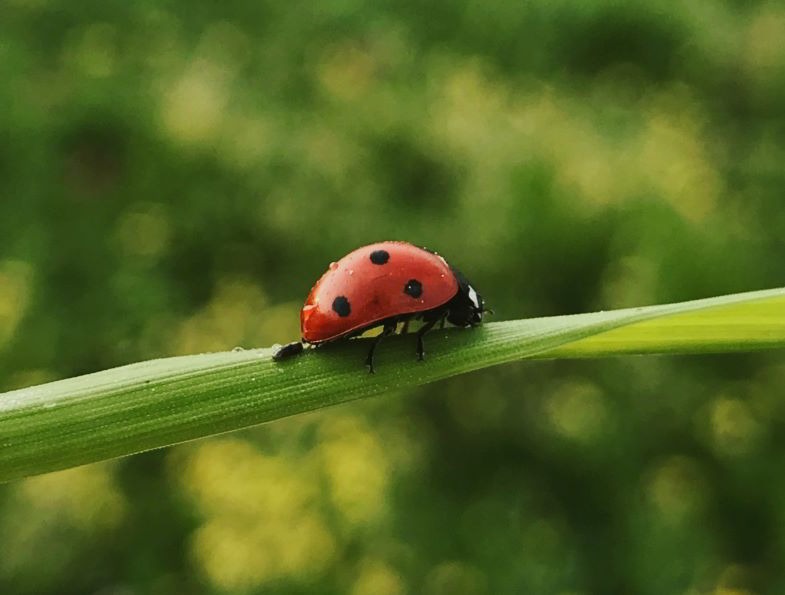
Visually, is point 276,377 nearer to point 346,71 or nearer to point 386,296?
point 386,296

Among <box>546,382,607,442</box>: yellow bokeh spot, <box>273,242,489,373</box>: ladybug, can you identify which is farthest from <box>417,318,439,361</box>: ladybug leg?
<box>546,382,607,442</box>: yellow bokeh spot

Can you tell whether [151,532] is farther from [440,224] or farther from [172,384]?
[172,384]

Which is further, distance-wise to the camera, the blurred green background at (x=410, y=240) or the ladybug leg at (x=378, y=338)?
the blurred green background at (x=410, y=240)

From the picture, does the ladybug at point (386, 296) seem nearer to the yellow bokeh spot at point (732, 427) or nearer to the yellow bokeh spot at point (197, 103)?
the yellow bokeh spot at point (732, 427)

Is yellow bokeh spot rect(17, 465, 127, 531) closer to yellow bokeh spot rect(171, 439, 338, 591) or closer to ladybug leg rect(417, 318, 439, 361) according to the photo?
yellow bokeh spot rect(171, 439, 338, 591)

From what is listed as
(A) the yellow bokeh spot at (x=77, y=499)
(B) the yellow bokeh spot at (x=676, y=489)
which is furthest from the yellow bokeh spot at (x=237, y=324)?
(B) the yellow bokeh spot at (x=676, y=489)

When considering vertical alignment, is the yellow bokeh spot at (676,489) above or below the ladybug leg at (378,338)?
below

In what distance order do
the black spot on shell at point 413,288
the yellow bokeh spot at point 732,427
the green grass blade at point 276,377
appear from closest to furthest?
1. the green grass blade at point 276,377
2. the black spot on shell at point 413,288
3. the yellow bokeh spot at point 732,427
